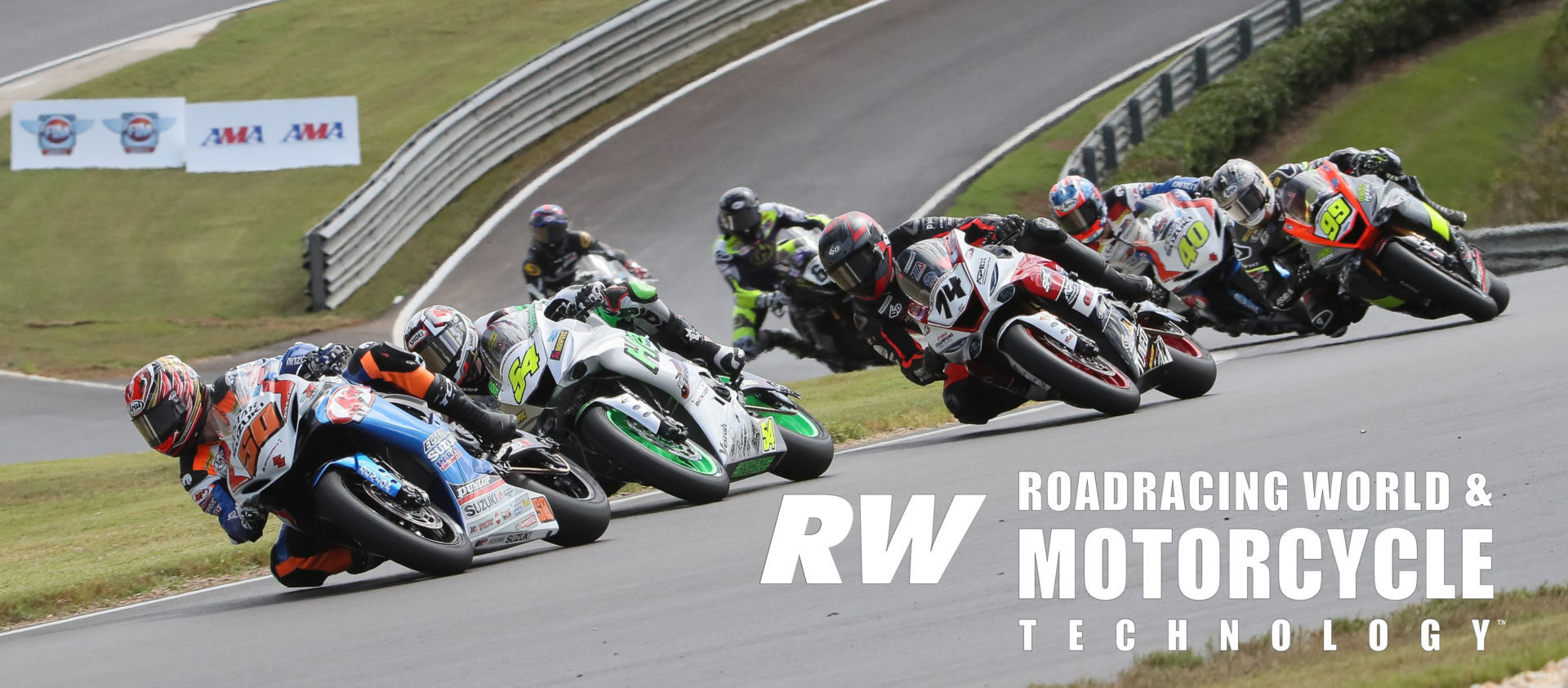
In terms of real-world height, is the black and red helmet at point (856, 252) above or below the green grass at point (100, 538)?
above

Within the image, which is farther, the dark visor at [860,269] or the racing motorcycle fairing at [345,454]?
the dark visor at [860,269]

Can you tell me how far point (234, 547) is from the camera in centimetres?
1086

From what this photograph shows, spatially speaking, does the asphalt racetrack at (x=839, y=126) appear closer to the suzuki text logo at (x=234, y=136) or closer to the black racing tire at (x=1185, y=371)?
the suzuki text logo at (x=234, y=136)

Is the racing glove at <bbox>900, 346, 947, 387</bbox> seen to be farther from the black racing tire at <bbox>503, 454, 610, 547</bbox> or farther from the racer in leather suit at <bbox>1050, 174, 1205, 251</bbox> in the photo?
the black racing tire at <bbox>503, 454, 610, 547</bbox>

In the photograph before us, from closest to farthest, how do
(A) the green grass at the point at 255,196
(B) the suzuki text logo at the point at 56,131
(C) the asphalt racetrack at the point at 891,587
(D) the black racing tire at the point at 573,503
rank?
(C) the asphalt racetrack at the point at 891,587
(D) the black racing tire at the point at 573,503
(A) the green grass at the point at 255,196
(B) the suzuki text logo at the point at 56,131

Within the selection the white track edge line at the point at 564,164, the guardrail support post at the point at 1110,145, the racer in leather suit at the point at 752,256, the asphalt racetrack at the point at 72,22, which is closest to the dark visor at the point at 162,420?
the racer in leather suit at the point at 752,256

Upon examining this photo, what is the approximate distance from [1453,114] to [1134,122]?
4.91 metres

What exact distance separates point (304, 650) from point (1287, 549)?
3675 millimetres

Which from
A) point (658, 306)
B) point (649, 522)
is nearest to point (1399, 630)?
point (649, 522)

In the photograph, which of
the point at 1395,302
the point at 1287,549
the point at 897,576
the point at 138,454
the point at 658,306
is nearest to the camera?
the point at 1287,549

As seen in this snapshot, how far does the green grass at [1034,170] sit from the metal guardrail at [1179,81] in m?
0.43

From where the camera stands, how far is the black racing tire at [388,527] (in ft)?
24.7

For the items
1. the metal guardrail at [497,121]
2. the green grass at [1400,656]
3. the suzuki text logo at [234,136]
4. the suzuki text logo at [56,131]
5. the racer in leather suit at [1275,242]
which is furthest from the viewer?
the suzuki text logo at [56,131]

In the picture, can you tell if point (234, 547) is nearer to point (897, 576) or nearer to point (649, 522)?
point (649, 522)
